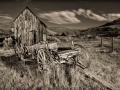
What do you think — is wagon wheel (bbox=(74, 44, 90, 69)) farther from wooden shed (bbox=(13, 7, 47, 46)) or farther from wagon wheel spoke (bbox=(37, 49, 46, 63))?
wooden shed (bbox=(13, 7, 47, 46))

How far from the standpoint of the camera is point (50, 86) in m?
4.00

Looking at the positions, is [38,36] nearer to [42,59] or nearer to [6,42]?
[6,42]

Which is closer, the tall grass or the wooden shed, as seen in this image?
the tall grass

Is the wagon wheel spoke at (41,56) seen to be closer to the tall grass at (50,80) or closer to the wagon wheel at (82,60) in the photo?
the tall grass at (50,80)

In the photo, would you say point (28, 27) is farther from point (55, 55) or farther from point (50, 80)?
point (50, 80)

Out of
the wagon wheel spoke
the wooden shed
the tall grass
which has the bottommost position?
the tall grass

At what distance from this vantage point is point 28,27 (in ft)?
38.7

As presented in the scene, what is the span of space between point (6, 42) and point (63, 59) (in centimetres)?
1331

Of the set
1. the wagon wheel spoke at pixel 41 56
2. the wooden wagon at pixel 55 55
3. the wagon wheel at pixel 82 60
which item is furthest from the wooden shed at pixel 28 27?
the wagon wheel spoke at pixel 41 56

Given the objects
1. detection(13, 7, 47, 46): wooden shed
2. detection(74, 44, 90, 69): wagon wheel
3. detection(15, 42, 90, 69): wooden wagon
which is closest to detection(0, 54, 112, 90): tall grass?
detection(15, 42, 90, 69): wooden wagon

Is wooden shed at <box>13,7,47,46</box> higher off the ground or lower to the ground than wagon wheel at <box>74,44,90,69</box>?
higher

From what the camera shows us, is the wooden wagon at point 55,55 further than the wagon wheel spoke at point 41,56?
Yes

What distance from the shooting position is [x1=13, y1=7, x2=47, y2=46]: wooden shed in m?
11.6

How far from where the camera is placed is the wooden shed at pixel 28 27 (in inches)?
457
